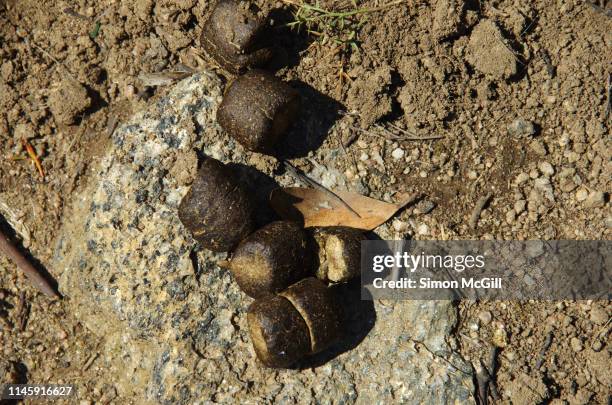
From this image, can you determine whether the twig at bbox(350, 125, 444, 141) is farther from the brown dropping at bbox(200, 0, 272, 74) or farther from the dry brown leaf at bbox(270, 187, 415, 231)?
the brown dropping at bbox(200, 0, 272, 74)

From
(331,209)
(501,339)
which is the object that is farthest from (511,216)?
(331,209)

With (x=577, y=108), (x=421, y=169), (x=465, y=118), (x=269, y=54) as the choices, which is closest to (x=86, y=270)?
(x=269, y=54)

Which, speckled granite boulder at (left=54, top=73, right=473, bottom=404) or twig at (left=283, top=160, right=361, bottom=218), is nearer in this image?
speckled granite boulder at (left=54, top=73, right=473, bottom=404)

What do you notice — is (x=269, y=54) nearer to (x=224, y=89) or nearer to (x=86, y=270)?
(x=224, y=89)

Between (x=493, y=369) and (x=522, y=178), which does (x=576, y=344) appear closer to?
(x=493, y=369)

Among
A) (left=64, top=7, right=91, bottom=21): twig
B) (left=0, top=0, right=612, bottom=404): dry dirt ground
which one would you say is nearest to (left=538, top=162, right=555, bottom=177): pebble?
(left=0, top=0, right=612, bottom=404): dry dirt ground

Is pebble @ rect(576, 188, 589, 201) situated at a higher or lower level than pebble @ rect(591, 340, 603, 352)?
higher

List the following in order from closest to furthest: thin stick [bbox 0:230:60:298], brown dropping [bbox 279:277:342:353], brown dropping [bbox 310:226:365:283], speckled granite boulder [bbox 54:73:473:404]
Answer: brown dropping [bbox 279:277:342:353], brown dropping [bbox 310:226:365:283], speckled granite boulder [bbox 54:73:473:404], thin stick [bbox 0:230:60:298]
